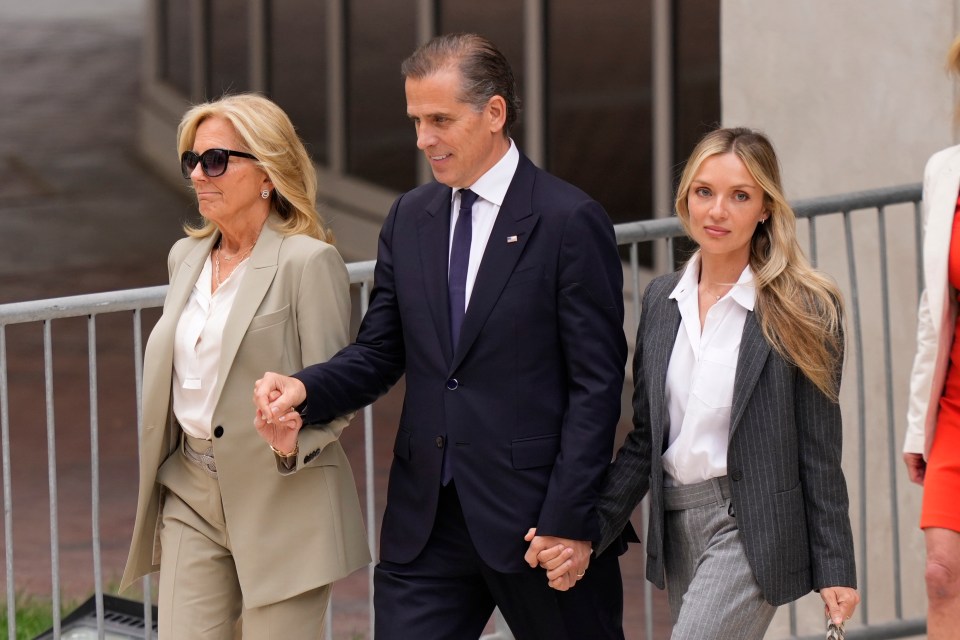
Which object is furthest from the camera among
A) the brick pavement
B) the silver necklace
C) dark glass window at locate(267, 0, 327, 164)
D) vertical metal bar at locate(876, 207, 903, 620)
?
dark glass window at locate(267, 0, 327, 164)

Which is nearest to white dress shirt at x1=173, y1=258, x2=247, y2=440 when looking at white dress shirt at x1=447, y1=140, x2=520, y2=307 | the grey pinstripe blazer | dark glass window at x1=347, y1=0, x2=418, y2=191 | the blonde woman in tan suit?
the blonde woman in tan suit

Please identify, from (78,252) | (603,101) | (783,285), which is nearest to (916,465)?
(783,285)

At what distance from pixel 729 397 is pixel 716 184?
1.68 ft

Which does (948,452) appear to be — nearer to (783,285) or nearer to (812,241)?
(783,285)

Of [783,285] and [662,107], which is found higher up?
[662,107]

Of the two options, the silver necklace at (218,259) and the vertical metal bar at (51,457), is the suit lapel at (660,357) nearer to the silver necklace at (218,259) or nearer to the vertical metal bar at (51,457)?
the silver necklace at (218,259)

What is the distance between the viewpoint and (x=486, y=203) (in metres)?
3.90

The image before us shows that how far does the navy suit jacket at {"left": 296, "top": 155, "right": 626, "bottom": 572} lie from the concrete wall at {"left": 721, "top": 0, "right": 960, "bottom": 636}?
8.34 feet

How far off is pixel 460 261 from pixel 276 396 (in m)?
0.55

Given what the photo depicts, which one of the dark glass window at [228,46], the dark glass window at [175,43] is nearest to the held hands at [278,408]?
the dark glass window at [228,46]

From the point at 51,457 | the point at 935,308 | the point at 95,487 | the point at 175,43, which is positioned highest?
the point at 175,43

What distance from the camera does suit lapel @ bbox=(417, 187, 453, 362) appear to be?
384 cm

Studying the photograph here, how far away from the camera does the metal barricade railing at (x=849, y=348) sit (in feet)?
15.7

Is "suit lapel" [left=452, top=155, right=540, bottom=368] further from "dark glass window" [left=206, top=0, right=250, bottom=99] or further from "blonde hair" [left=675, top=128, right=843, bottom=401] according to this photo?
"dark glass window" [left=206, top=0, right=250, bottom=99]
